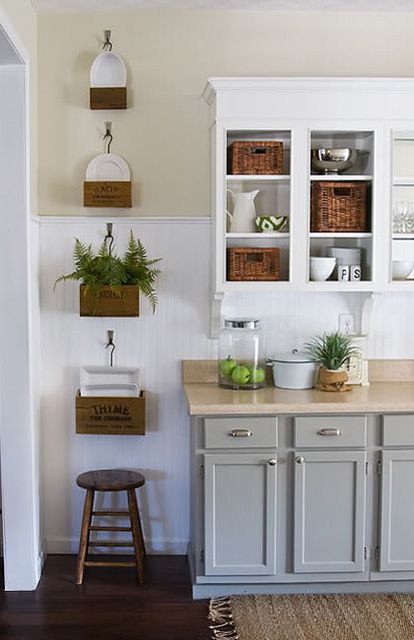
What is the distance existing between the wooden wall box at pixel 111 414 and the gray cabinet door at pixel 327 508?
0.79m

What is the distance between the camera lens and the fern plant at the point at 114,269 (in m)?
4.08

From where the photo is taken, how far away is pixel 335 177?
4031mm

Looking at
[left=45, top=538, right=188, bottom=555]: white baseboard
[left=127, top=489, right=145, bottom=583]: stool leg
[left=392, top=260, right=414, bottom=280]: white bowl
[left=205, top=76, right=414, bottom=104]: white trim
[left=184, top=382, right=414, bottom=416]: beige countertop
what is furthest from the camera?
[left=45, top=538, right=188, bottom=555]: white baseboard

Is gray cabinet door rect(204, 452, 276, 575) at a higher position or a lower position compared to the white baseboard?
higher

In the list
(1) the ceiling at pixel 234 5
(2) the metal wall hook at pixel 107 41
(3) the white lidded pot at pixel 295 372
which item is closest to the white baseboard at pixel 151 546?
(3) the white lidded pot at pixel 295 372

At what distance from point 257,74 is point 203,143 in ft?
1.30

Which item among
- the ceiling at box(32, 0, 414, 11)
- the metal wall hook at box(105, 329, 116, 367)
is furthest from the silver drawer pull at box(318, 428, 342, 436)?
the ceiling at box(32, 0, 414, 11)

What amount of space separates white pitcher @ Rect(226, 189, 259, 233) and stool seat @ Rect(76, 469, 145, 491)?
3.91ft

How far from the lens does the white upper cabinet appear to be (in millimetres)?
3949

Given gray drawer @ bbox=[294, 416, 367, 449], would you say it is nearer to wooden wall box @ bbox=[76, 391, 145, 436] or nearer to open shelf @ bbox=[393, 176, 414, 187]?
wooden wall box @ bbox=[76, 391, 145, 436]

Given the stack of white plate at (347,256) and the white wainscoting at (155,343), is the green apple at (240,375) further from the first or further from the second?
the stack of white plate at (347,256)

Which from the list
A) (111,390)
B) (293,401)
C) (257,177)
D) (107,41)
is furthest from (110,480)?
(107,41)

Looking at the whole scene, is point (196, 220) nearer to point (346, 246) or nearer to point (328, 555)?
point (346, 246)

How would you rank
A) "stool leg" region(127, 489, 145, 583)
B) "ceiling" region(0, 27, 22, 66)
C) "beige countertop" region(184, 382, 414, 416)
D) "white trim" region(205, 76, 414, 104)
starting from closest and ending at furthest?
"ceiling" region(0, 27, 22, 66) → "beige countertop" region(184, 382, 414, 416) → "white trim" region(205, 76, 414, 104) → "stool leg" region(127, 489, 145, 583)
